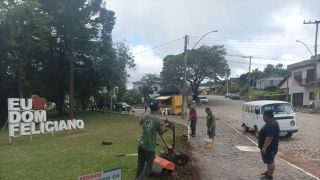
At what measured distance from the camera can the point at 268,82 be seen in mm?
121188

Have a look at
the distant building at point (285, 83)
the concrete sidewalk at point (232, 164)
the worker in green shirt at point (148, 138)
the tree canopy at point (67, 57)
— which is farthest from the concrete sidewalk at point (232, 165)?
the distant building at point (285, 83)

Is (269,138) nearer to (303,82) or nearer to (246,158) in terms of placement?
(246,158)

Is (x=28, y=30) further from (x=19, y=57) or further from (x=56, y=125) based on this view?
(x=56, y=125)

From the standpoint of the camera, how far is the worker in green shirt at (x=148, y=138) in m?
11.0

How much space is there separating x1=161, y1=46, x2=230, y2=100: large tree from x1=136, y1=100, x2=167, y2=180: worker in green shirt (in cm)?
8139

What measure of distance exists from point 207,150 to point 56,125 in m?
14.1

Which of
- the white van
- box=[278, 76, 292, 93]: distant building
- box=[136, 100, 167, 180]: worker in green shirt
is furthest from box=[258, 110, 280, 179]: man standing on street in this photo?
box=[278, 76, 292, 93]: distant building

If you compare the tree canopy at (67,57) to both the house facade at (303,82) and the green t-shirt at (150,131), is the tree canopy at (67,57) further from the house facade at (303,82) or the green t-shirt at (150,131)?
the green t-shirt at (150,131)

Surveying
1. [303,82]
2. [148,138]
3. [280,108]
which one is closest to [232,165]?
[148,138]

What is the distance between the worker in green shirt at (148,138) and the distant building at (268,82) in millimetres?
108494

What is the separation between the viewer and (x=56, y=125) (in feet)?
107

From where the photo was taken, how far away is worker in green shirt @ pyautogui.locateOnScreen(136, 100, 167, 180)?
10992 millimetres

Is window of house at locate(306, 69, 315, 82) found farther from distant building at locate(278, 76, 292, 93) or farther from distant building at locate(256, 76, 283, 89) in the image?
distant building at locate(256, 76, 283, 89)

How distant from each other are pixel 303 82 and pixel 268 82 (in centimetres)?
5009
